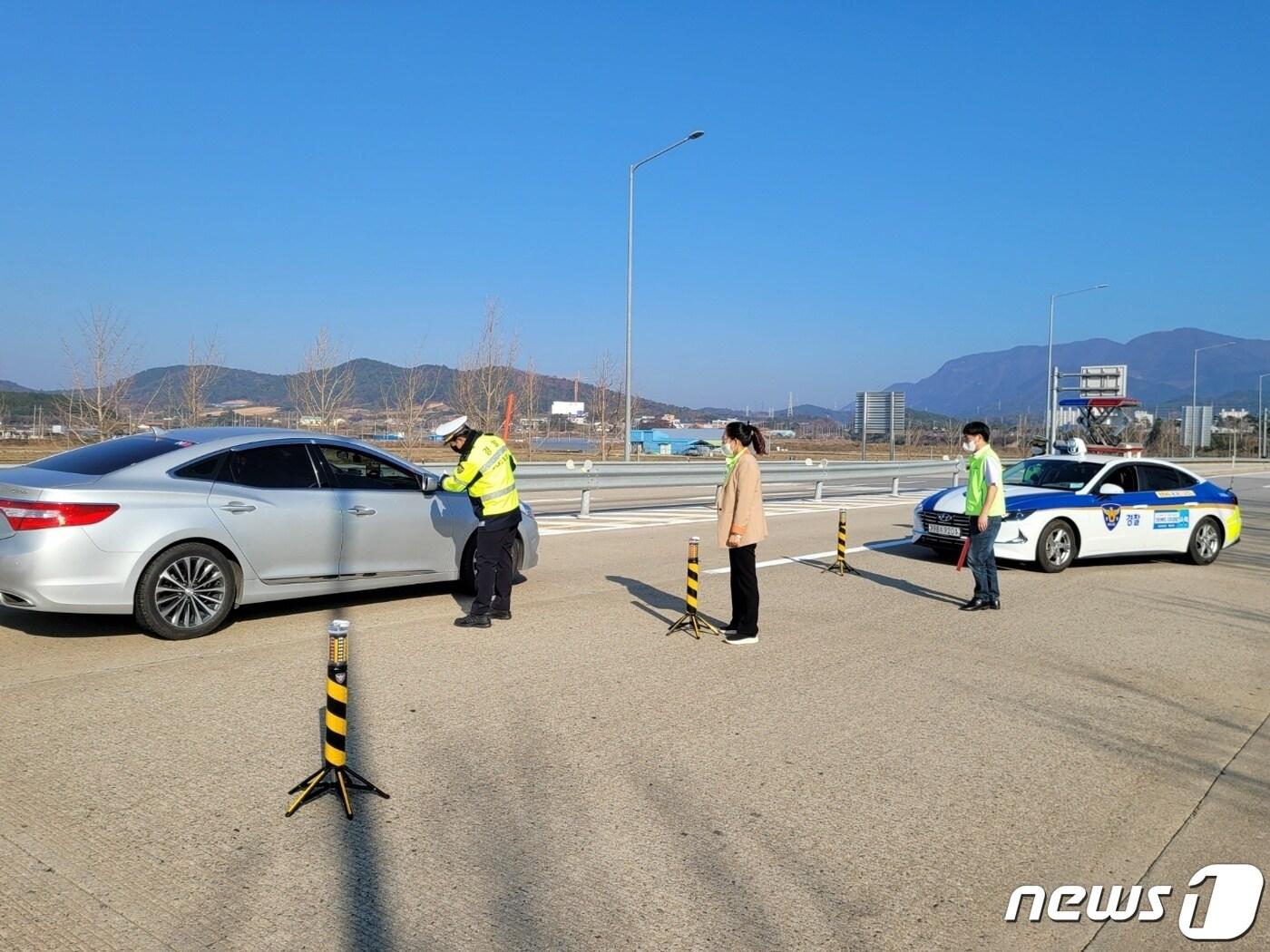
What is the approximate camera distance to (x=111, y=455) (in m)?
7.76

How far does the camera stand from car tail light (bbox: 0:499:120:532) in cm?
692

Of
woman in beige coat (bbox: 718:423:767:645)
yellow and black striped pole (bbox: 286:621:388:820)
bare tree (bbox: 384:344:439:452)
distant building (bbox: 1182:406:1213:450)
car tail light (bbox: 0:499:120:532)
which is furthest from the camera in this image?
distant building (bbox: 1182:406:1213:450)

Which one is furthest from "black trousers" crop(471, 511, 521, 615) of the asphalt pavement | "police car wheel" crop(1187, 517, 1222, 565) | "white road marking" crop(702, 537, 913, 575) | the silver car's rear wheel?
"police car wheel" crop(1187, 517, 1222, 565)

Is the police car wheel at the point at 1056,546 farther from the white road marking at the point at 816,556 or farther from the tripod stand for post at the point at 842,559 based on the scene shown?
the white road marking at the point at 816,556

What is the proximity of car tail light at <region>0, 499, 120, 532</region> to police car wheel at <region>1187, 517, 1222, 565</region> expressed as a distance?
42.4ft

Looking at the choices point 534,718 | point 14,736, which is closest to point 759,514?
point 534,718

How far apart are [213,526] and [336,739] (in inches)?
142

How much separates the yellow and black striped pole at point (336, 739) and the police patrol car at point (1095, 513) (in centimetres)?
915

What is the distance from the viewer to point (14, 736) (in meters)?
5.32

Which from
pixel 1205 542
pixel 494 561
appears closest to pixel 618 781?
pixel 494 561

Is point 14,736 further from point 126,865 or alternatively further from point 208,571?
point 208,571

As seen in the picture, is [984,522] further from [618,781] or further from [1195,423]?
[1195,423]

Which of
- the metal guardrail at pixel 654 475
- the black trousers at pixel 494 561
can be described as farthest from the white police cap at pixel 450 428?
the metal guardrail at pixel 654 475

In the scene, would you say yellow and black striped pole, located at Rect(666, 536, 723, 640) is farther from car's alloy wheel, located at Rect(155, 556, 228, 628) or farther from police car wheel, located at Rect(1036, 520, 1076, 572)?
police car wheel, located at Rect(1036, 520, 1076, 572)
